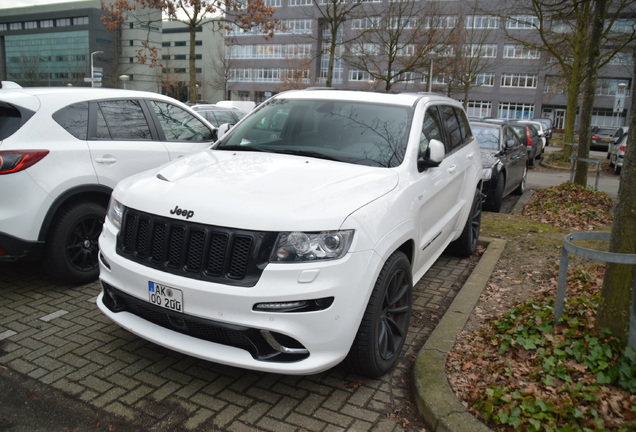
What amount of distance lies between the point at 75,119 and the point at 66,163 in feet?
1.68

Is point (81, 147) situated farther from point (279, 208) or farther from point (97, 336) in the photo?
point (279, 208)

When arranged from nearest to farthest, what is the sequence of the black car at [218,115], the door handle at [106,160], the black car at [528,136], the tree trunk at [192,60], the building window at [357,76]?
the door handle at [106,160], the black car at [528,136], the black car at [218,115], the tree trunk at [192,60], the building window at [357,76]

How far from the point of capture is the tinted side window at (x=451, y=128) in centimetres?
543

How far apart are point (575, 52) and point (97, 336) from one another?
19342 millimetres

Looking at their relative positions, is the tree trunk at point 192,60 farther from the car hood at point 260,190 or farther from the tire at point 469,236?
the car hood at point 260,190

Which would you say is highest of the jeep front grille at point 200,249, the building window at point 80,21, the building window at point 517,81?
the building window at point 80,21

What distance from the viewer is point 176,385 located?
3.53 metres

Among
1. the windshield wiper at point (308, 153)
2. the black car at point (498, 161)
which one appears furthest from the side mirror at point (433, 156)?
the black car at point (498, 161)

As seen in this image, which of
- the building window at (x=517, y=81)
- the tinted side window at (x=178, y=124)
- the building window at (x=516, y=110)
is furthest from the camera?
the building window at (x=516, y=110)

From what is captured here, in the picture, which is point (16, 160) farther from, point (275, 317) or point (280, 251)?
point (275, 317)

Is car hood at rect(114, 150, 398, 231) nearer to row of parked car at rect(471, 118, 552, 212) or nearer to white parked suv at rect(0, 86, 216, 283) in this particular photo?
white parked suv at rect(0, 86, 216, 283)

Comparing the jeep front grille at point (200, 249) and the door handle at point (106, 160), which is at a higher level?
the door handle at point (106, 160)

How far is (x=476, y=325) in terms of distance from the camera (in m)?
4.37

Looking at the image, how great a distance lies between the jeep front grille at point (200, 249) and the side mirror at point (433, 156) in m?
1.70
